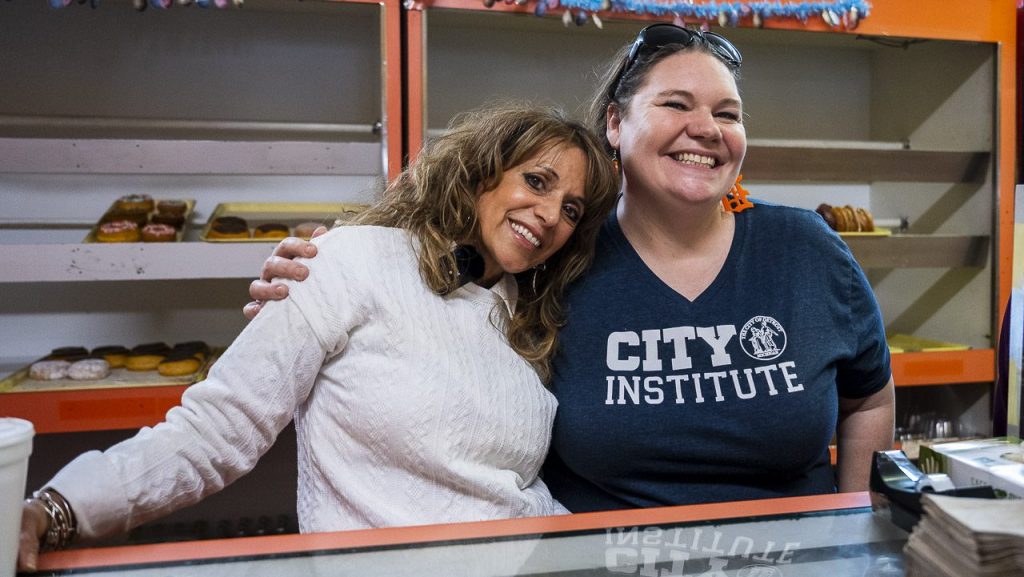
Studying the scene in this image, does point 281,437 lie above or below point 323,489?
below

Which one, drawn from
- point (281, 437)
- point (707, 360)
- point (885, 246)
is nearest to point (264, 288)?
point (707, 360)

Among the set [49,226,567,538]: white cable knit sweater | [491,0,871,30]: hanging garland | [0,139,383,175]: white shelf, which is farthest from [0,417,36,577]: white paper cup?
[491,0,871,30]: hanging garland

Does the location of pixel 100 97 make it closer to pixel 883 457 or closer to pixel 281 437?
pixel 281 437

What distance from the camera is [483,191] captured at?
1.30 m

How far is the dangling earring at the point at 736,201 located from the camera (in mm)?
1528

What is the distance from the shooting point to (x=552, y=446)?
135 cm

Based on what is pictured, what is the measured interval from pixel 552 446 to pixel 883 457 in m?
0.61

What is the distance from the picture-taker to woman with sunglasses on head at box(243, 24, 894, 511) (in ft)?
4.23

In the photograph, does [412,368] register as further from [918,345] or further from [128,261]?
[918,345]

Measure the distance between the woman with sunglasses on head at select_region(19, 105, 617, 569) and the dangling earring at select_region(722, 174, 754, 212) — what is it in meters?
0.32

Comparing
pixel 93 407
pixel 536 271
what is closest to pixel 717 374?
pixel 536 271

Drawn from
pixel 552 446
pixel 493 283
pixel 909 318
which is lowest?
pixel 909 318

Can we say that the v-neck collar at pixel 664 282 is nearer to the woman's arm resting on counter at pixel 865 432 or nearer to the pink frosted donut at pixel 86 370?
the woman's arm resting on counter at pixel 865 432

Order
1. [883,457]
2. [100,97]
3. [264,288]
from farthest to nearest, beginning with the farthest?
[100,97] → [264,288] → [883,457]
